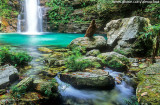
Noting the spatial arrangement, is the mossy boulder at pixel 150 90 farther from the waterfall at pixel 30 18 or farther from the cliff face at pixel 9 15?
the cliff face at pixel 9 15

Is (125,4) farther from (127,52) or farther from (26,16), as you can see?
(26,16)

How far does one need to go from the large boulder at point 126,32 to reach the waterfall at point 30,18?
1278cm

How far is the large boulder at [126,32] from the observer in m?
5.52

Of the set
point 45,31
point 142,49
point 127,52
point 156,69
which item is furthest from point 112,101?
point 45,31

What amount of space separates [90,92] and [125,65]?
5.88 ft

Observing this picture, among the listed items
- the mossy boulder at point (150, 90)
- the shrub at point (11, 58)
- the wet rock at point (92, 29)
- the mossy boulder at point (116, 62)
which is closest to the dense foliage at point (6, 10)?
the wet rock at point (92, 29)

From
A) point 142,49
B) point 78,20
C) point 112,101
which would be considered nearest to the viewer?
point 112,101

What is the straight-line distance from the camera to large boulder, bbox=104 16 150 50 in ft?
18.1

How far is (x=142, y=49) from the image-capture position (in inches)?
209

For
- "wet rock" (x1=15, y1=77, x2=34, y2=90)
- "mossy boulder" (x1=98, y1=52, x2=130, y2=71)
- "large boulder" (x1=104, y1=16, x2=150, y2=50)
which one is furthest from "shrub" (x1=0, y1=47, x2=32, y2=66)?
"large boulder" (x1=104, y1=16, x2=150, y2=50)

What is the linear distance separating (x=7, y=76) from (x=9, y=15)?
1658 centimetres

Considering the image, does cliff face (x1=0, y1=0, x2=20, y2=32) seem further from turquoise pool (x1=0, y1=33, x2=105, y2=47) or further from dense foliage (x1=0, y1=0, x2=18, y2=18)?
turquoise pool (x1=0, y1=33, x2=105, y2=47)

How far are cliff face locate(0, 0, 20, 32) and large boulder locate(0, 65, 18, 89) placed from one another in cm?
1393

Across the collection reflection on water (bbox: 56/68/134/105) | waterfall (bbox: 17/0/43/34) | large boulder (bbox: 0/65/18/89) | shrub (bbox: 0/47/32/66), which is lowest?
reflection on water (bbox: 56/68/134/105)
